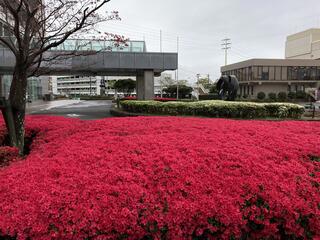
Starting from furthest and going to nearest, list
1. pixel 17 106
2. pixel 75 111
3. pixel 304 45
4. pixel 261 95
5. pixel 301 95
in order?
pixel 304 45 → pixel 261 95 → pixel 301 95 → pixel 75 111 → pixel 17 106

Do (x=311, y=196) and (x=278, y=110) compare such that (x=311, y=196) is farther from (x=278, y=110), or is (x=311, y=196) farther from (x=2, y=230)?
(x=278, y=110)

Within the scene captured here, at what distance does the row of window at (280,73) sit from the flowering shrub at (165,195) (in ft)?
149

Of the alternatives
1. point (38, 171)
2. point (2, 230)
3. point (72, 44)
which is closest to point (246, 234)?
point (2, 230)

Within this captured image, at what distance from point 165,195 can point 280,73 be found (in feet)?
162

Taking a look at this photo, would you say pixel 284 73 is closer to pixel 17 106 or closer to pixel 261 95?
pixel 261 95

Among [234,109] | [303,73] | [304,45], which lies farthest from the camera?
[304,45]

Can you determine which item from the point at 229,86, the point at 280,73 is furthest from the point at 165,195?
the point at 280,73

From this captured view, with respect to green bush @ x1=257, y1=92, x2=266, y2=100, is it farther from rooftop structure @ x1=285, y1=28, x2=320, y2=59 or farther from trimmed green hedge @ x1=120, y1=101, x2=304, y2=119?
trimmed green hedge @ x1=120, y1=101, x2=304, y2=119

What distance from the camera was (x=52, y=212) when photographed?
231 centimetres

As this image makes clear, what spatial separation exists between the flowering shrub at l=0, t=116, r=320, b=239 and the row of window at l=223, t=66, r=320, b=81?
45294 millimetres

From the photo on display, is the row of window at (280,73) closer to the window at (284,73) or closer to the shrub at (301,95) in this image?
the window at (284,73)

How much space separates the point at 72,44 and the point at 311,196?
1540 centimetres

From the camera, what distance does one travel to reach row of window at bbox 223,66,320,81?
4620cm

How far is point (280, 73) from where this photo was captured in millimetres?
47000
